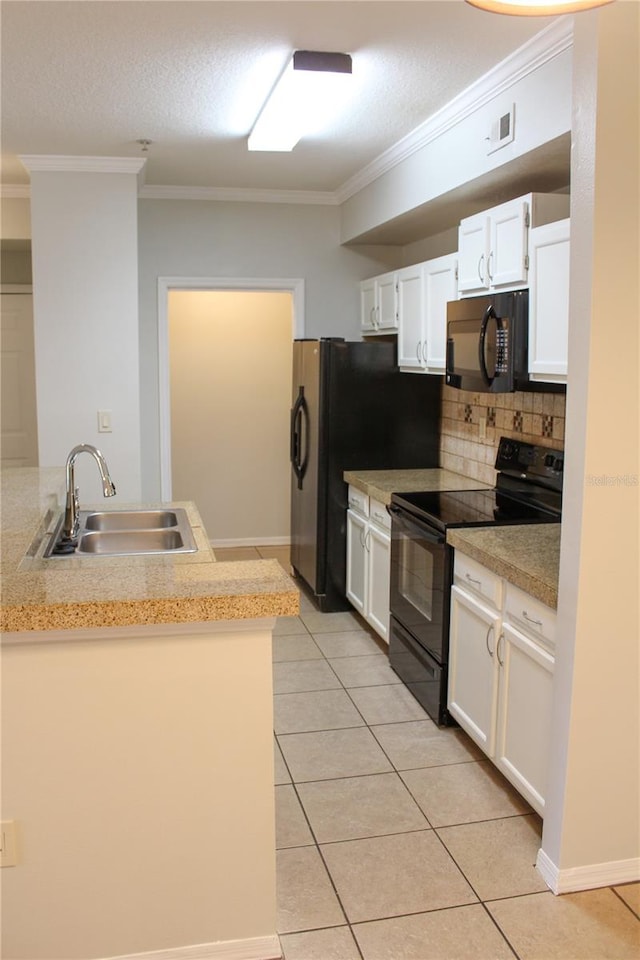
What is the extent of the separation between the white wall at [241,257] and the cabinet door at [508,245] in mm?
2309

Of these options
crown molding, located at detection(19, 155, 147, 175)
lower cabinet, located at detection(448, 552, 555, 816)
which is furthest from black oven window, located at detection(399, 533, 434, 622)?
crown molding, located at detection(19, 155, 147, 175)

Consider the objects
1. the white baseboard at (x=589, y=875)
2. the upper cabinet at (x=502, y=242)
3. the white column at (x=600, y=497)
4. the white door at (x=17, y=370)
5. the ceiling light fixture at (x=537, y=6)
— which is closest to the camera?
the ceiling light fixture at (x=537, y=6)

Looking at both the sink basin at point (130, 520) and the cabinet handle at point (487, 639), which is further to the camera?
Result: the sink basin at point (130, 520)

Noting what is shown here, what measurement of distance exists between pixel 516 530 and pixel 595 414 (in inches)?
41.5

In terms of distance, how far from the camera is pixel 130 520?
3.50 metres

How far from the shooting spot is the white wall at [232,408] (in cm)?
641

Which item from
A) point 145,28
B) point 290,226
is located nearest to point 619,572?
point 145,28

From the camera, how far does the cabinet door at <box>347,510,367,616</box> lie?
4621mm

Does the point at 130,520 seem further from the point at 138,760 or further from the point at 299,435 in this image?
the point at 299,435

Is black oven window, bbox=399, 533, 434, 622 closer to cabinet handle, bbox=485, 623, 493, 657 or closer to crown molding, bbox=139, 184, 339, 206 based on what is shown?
cabinet handle, bbox=485, 623, 493, 657

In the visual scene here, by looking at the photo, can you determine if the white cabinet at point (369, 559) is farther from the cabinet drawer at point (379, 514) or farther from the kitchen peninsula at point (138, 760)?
the kitchen peninsula at point (138, 760)

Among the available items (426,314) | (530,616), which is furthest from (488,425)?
(530,616)

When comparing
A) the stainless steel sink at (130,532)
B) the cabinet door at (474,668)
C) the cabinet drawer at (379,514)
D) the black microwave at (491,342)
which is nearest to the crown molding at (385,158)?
the black microwave at (491,342)

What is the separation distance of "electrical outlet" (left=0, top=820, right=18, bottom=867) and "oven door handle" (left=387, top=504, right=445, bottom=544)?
1.91 metres
